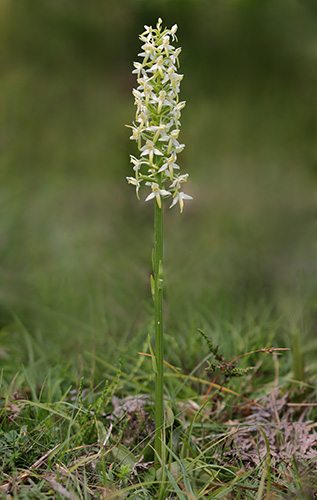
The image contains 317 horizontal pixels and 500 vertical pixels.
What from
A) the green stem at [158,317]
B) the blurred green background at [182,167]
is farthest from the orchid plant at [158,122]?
the blurred green background at [182,167]

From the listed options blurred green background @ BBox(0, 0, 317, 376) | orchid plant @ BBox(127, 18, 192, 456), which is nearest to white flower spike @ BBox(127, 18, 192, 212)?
orchid plant @ BBox(127, 18, 192, 456)

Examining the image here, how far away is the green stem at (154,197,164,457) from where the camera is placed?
1.41m

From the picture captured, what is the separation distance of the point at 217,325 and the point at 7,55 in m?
3.45

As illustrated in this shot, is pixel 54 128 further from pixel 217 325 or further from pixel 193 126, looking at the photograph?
pixel 217 325

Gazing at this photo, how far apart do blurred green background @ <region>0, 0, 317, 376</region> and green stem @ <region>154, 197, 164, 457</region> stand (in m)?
0.80

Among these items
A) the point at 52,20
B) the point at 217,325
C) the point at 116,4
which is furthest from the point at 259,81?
the point at 217,325

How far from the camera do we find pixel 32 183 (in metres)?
4.75

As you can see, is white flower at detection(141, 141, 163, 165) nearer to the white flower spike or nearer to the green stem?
the white flower spike

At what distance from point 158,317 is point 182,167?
7.83ft

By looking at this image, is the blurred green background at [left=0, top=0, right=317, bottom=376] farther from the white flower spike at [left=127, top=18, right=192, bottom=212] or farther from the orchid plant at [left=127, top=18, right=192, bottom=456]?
the white flower spike at [left=127, top=18, right=192, bottom=212]

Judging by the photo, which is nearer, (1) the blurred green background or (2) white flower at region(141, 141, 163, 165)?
(2) white flower at region(141, 141, 163, 165)

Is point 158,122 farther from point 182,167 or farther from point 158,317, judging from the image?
point 182,167

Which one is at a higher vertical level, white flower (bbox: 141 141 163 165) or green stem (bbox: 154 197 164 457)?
white flower (bbox: 141 141 163 165)

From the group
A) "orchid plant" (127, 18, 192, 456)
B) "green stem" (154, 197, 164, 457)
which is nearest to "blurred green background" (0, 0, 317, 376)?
"green stem" (154, 197, 164, 457)
